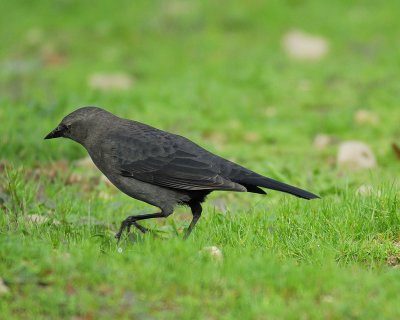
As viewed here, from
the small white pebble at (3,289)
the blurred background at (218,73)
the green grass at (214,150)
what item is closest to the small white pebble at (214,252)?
the green grass at (214,150)

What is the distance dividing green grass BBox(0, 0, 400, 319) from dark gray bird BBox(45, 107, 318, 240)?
0.85ft

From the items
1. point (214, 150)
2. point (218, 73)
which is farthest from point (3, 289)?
point (218, 73)

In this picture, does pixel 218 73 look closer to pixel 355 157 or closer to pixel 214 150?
pixel 214 150

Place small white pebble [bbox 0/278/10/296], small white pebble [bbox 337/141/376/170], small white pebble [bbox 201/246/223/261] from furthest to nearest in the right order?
small white pebble [bbox 337/141/376/170] → small white pebble [bbox 201/246/223/261] → small white pebble [bbox 0/278/10/296]

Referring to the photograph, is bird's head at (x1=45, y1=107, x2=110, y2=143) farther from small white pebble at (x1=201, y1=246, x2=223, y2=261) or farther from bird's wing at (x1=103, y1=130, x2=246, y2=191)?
small white pebble at (x1=201, y1=246, x2=223, y2=261)

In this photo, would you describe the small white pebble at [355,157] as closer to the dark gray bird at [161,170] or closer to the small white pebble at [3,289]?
the dark gray bird at [161,170]

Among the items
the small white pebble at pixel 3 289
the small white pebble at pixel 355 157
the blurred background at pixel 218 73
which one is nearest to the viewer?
the small white pebble at pixel 3 289

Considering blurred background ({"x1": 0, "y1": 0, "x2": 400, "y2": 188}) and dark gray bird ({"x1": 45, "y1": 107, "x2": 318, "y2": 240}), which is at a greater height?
blurred background ({"x1": 0, "y1": 0, "x2": 400, "y2": 188})

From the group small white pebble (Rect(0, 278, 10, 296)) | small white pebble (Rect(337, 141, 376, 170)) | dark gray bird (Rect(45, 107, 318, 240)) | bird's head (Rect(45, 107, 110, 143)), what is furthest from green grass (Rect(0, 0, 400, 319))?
bird's head (Rect(45, 107, 110, 143))

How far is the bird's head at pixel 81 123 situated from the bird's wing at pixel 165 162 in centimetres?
26

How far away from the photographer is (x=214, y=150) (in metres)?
9.26

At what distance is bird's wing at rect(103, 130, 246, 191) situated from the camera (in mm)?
5918

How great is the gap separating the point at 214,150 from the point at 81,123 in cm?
312

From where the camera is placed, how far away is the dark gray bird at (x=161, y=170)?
5.93m
